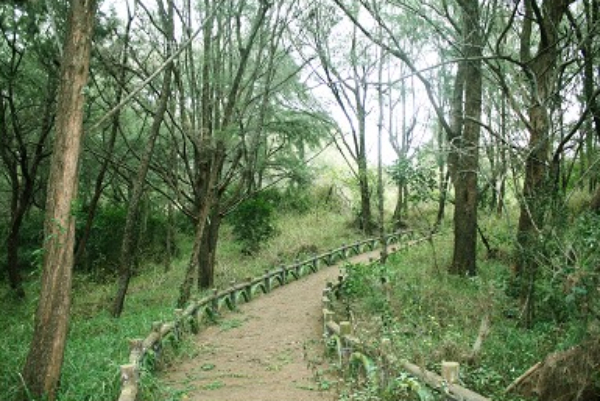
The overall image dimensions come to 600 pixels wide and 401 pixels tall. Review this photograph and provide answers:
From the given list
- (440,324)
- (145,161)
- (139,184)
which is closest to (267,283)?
(139,184)

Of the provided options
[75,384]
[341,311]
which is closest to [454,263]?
[341,311]

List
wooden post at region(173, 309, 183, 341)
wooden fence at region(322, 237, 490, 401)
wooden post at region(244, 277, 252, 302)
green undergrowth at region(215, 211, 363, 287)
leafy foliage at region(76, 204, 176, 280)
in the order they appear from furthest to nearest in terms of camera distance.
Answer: leafy foliage at region(76, 204, 176, 280)
green undergrowth at region(215, 211, 363, 287)
wooden post at region(244, 277, 252, 302)
wooden post at region(173, 309, 183, 341)
wooden fence at region(322, 237, 490, 401)

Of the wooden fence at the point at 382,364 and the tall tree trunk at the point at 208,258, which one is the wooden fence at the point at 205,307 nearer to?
the tall tree trunk at the point at 208,258

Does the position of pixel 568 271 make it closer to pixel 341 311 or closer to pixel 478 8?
pixel 341 311

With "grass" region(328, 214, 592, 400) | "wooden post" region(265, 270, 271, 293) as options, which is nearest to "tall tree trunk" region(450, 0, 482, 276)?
"grass" region(328, 214, 592, 400)

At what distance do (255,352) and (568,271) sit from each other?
17.2ft

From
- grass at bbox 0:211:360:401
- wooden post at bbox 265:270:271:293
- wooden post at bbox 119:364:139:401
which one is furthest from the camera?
wooden post at bbox 265:270:271:293

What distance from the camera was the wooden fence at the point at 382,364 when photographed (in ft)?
16.3

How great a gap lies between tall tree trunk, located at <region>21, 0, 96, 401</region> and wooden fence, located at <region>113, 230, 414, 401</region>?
0.91m

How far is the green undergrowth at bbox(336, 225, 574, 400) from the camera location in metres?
6.14

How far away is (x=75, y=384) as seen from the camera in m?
6.46

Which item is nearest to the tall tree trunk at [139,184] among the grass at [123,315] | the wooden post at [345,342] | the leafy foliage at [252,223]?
the grass at [123,315]

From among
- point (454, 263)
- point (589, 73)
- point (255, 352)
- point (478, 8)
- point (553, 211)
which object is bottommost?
point (255, 352)

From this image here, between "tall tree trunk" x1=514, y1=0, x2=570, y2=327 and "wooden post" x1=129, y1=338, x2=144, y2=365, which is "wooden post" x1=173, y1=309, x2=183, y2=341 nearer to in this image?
"wooden post" x1=129, y1=338, x2=144, y2=365
